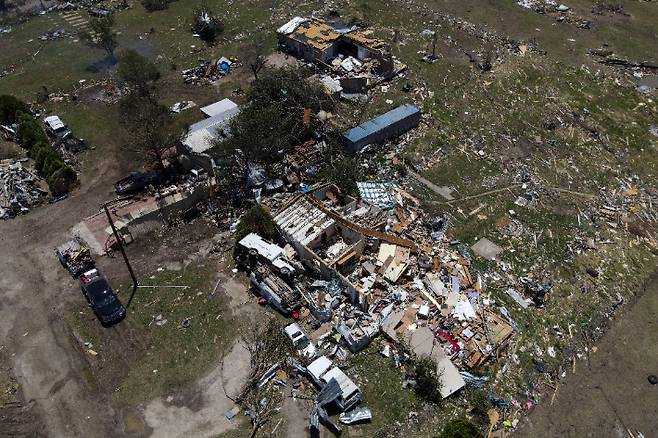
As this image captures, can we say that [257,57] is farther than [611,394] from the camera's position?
Yes

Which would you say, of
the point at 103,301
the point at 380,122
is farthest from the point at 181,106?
the point at 103,301

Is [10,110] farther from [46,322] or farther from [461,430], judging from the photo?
[461,430]

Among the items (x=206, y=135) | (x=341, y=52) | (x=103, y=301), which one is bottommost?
(x=103, y=301)

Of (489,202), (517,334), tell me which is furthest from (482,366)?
(489,202)

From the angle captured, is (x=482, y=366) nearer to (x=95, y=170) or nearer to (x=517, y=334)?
(x=517, y=334)

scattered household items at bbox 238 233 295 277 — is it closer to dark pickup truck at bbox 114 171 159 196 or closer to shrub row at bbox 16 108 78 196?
dark pickup truck at bbox 114 171 159 196
